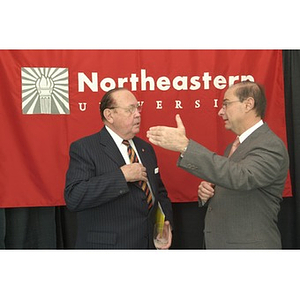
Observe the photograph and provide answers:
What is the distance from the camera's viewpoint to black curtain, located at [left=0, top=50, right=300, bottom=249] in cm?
288

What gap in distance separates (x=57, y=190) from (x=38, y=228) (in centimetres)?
35

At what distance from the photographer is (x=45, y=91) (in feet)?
8.85

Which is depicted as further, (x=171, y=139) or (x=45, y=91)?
(x=45, y=91)

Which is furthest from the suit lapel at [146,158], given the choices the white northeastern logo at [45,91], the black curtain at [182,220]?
the black curtain at [182,220]

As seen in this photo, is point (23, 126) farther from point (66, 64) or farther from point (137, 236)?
point (137, 236)

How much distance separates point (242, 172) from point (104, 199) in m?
0.66

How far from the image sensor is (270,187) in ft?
6.48

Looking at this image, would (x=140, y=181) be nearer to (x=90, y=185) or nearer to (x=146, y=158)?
(x=146, y=158)

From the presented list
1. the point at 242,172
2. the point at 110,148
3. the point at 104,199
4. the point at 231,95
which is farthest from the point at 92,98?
the point at 242,172

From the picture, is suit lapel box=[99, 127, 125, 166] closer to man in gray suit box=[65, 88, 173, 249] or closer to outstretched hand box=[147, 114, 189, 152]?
man in gray suit box=[65, 88, 173, 249]

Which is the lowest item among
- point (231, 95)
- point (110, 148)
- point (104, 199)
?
point (104, 199)

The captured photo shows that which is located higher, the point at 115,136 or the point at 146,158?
the point at 115,136

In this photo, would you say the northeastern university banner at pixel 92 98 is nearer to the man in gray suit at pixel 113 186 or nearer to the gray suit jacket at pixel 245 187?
the man in gray suit at pixel 113 186

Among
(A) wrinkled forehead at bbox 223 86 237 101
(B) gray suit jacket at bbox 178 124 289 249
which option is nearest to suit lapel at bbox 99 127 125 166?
(B) gray suit jacket at bbox 178 124 289 249
